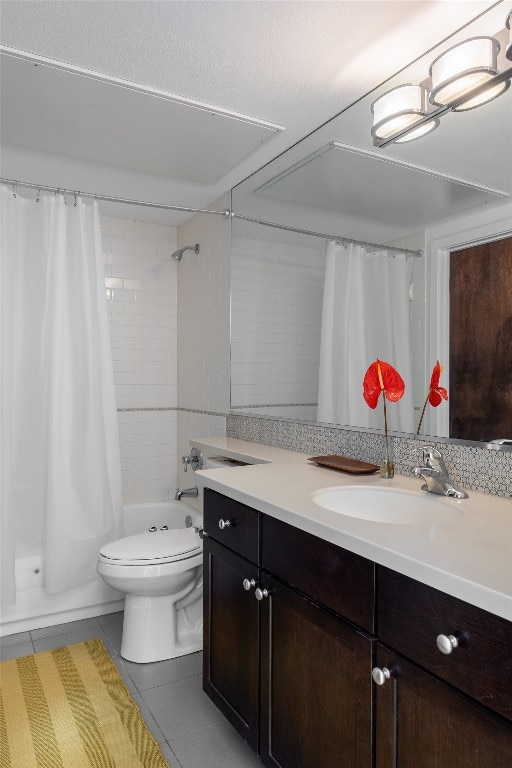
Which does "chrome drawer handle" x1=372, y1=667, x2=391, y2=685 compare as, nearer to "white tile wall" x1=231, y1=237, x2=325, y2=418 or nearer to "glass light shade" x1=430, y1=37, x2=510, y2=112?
"white tile wall" x1=231, y1=237, x2=325, y2=418

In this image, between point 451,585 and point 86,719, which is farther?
point 86,719

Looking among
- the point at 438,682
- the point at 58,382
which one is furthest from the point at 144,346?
the point at 438,682

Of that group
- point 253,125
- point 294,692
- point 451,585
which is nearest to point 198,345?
point 253,125

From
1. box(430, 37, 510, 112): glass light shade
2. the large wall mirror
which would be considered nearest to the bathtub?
the large wall mirror

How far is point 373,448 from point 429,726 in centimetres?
101

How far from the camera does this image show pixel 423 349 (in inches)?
67.3

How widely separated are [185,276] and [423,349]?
215cm

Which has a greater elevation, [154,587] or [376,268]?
[376,268]

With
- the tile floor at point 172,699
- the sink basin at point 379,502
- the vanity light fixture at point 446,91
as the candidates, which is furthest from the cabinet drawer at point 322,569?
the vanity light fixture at point 446,91

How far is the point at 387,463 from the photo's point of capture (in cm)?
170

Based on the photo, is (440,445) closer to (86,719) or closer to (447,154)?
(447,154)

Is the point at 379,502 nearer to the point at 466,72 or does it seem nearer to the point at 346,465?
the point at 346,465

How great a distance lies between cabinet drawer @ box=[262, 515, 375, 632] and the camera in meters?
1.12

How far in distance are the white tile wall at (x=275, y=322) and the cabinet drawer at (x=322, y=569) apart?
93 cm
